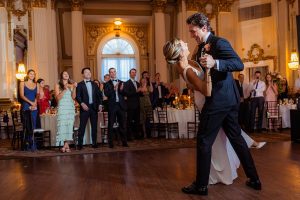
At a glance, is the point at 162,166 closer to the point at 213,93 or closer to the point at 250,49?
the point at 213,93

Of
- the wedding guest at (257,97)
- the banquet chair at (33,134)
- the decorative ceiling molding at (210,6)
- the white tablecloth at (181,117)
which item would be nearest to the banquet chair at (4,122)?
the banquet chair at (33,134)

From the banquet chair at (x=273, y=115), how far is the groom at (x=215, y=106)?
6.65 metres

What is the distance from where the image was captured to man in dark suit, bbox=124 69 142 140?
8.38 meters

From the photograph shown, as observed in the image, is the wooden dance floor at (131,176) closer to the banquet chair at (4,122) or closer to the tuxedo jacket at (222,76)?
the tuxedo jacket at (222,76)

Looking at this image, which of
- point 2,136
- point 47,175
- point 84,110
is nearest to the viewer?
point 47,175

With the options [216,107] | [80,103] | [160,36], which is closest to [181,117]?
[80,103]

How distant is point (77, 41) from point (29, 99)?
20.8ft

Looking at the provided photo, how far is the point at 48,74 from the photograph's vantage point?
12.8 meters

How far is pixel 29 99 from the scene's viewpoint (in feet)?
23.6

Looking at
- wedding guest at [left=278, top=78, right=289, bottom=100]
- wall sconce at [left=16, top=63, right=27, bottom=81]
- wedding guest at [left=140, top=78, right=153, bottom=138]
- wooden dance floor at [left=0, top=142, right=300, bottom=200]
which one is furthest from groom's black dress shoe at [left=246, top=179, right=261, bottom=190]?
wall sconce at [left=16, top=63, right=27, bottom=81]

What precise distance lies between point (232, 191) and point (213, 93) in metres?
0.93

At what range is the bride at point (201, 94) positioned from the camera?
314cm

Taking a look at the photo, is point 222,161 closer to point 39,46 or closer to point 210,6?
point 39,46

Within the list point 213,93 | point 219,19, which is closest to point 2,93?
point 219,19
